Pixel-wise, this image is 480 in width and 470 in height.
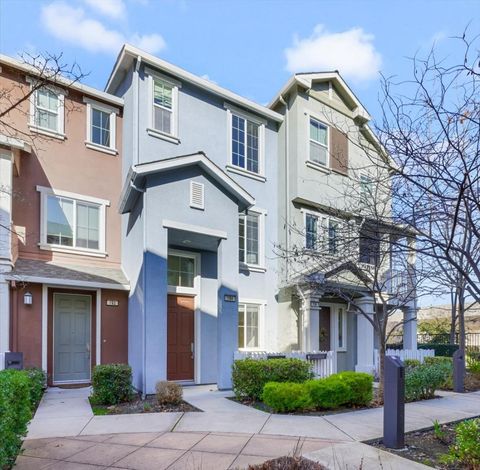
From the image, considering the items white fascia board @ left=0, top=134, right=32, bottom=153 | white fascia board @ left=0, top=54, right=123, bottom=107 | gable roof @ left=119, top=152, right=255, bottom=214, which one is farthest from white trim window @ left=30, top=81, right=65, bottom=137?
gable roof @ left=119, top=152, right=255, bottom=214

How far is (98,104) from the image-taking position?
1268cm

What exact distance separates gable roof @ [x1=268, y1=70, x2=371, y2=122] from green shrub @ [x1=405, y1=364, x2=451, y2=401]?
8.90 metres

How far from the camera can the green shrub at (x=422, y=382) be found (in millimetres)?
9422

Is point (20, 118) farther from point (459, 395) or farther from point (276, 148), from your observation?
point (459, 395)

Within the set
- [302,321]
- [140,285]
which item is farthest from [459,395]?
[140,285]

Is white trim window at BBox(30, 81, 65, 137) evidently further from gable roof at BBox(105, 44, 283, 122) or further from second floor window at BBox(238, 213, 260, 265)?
second floor window at BBox(238, 213, 260, 265)

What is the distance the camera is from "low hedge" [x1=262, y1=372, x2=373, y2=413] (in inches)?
316

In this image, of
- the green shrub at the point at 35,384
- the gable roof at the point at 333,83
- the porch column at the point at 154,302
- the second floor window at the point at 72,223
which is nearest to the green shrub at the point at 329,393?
the porch column at the point at 154,302

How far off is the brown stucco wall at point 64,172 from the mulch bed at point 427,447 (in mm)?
8897

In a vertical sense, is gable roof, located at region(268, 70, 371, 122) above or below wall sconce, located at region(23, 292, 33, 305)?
above

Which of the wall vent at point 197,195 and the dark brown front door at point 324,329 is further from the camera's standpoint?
the dark brown front door at point 324,329

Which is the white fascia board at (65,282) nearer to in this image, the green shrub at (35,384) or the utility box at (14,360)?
the utility box at (14,360)

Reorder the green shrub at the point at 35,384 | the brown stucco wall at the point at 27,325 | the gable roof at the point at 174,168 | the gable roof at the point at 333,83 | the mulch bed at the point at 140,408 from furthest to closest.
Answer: the gable roof at the point at 333,83
the brown stucco wall at the point at 27,325
the gable roof at the point at 174,168
the green shrub at the point at 35,384
the mulch bed at the point at 140,408

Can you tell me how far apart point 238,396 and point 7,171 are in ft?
24.6
